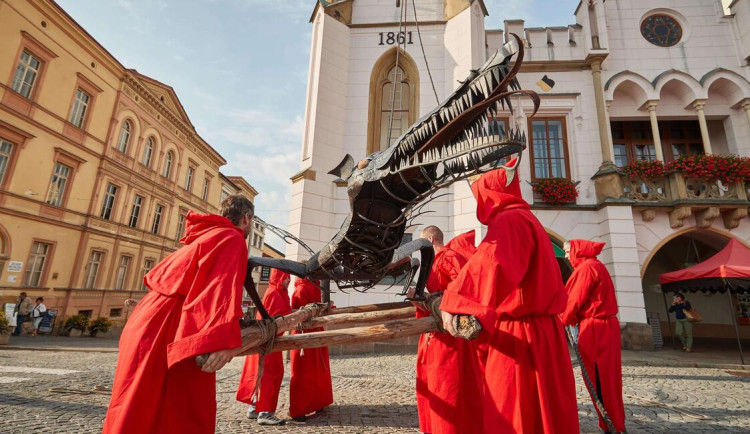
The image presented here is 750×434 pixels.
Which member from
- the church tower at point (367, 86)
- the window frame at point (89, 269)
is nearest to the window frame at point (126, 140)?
the window frame at point (89, 269)

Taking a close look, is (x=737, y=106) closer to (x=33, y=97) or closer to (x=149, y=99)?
(x=33, y=97)

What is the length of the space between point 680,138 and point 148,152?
2813 centimetres

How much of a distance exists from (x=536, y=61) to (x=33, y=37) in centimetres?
2089

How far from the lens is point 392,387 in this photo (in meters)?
5.68

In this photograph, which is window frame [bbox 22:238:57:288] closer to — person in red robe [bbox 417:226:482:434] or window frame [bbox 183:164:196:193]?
window frame [bbox 183:164:196:193]

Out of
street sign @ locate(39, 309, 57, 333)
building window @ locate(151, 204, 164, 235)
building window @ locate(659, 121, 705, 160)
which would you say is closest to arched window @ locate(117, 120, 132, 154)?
building window @ locate(151, 204, 164, 235)

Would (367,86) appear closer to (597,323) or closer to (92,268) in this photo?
(597,323)

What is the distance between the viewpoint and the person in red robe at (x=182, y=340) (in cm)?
169

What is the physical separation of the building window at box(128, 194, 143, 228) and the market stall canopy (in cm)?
2642

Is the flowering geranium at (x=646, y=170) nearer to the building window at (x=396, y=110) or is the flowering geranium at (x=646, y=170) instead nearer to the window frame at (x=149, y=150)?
the building window at (x=396, y=110)

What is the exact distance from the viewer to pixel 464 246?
411 cm

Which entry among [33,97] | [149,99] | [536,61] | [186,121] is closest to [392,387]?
[536,61]

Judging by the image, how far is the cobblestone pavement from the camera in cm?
380

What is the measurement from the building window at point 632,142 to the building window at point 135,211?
83.4 ft
